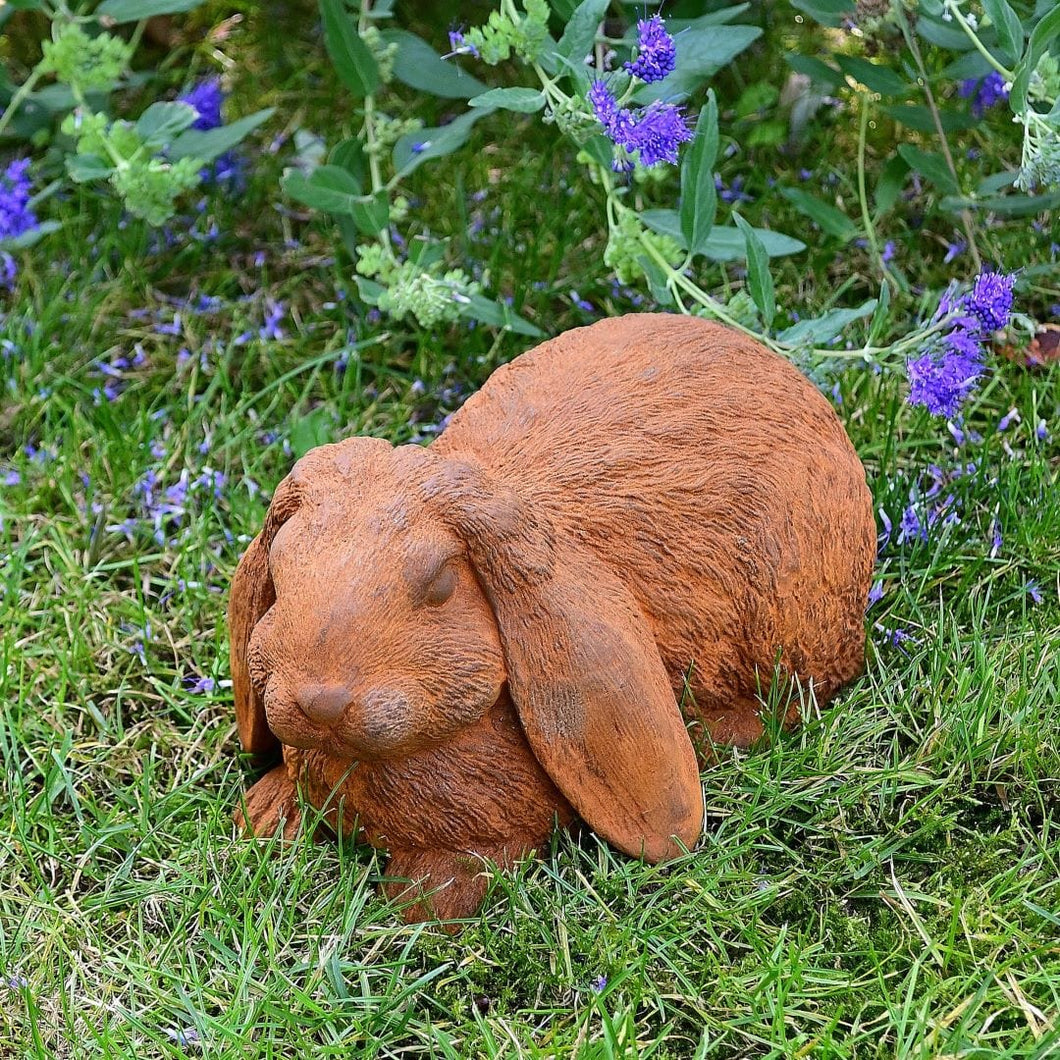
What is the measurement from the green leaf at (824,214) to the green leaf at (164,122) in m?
1.49

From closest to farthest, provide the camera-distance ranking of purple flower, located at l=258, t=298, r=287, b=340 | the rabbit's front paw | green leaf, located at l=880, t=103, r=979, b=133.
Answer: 1. the rabbit's front paw
2. green leaf, located at l=880, t=103, r=979, b=133
3. purple flower, located at l=258, t=298, r=287, b=340

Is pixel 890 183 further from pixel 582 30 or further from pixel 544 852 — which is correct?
pixel 544 852

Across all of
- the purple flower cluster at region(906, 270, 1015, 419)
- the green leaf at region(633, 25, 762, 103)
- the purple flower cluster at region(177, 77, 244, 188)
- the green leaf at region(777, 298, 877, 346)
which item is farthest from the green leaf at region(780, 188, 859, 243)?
the purple flower cluster at region(177, 77, 244, 188)

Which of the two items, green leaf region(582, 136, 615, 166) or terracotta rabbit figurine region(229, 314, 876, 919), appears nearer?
A: terracotta rabbit figurine region(229, 314, 876, 919)

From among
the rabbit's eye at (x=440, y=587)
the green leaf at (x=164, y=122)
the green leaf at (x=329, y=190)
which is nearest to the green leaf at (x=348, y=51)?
the green leaf at (x=329, y=190)

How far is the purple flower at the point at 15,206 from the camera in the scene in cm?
394

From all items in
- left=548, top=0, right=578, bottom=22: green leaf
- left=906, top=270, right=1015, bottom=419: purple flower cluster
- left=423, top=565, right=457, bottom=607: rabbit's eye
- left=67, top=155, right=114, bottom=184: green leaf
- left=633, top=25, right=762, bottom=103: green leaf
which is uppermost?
left=548, top=0, right=578, bottom=22: green leaf

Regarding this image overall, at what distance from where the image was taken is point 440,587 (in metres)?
2.24

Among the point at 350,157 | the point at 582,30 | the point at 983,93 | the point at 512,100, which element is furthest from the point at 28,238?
the point at 983,93

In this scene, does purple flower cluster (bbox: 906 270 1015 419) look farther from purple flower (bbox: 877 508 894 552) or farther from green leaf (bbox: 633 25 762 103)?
green leaf (bbox: 633 25 762 103)

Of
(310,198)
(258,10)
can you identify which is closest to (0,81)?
(258,10)

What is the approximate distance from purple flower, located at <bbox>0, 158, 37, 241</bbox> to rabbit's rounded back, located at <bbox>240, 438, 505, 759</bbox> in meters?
2.08

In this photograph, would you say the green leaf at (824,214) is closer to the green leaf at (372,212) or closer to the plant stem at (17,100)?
the green leaf at (372,212)

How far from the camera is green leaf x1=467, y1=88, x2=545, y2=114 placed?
9.52 ft
